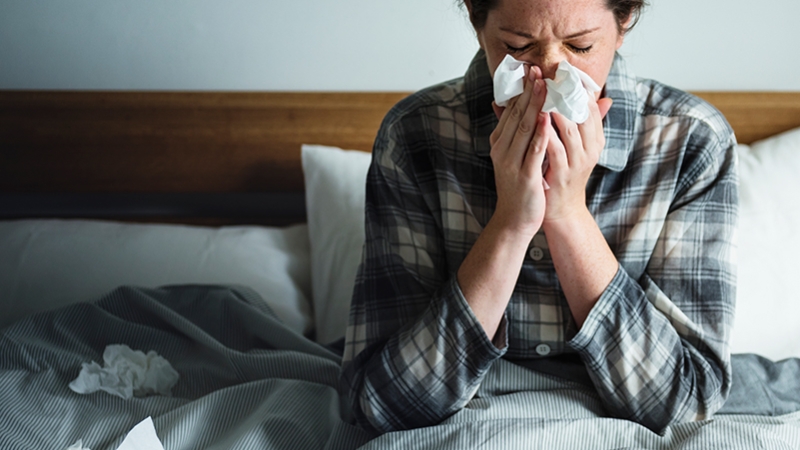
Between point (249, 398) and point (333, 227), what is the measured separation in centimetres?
47

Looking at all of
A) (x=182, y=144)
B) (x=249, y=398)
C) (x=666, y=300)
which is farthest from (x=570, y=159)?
(x=182, y=144)

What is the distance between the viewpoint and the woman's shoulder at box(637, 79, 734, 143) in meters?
1.00

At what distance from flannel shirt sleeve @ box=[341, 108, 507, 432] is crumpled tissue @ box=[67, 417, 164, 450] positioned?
262mm

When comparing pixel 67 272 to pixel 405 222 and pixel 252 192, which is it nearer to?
pixel 252 192

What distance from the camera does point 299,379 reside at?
1135 millimetres

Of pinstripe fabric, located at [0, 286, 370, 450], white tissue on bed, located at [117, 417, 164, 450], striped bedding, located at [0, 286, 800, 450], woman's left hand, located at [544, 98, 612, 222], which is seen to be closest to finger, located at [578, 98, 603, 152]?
woman's left hand, located at [544, 98, 612, 222]

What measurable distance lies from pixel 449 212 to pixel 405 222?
7cm

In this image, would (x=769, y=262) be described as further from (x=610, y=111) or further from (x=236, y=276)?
(x=236, y=276)

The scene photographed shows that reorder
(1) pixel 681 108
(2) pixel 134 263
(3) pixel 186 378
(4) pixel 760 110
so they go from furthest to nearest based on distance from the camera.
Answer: (4) pixel 760 110, (2) pixel 134 263, (3) pixel 186 378, (1) pixel 681 108

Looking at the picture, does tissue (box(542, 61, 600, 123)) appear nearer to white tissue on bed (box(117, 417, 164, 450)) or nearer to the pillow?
white tissue on bed (box(117, 417, 164, 450))

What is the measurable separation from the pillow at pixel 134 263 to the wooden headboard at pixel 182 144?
131 millimetres

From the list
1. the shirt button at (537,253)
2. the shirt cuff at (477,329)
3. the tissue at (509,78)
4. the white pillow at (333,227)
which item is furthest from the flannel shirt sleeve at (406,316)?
the white pillow at (333,227)

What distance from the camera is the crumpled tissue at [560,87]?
31.9 inches

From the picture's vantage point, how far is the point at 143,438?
2.87ft
